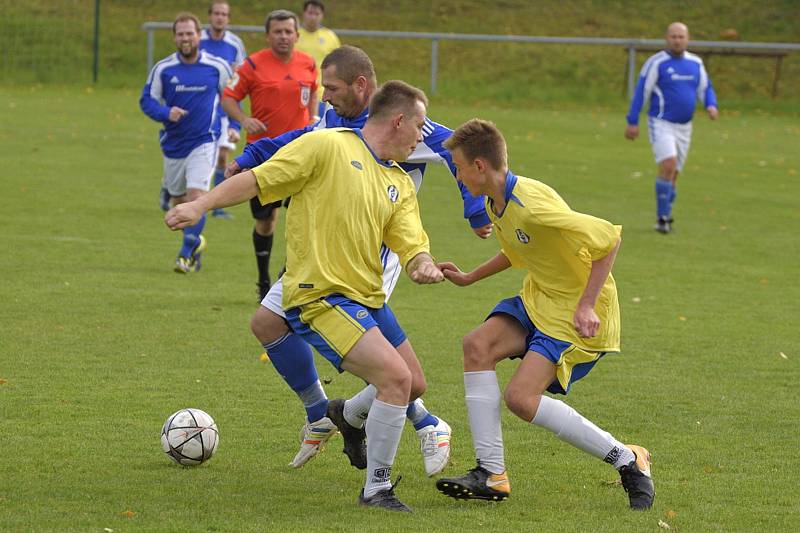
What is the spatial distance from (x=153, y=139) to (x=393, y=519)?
17.1m

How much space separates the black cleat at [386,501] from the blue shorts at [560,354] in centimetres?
82

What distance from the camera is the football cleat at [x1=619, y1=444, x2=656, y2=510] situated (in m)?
5.34

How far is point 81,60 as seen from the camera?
28828 millimetres

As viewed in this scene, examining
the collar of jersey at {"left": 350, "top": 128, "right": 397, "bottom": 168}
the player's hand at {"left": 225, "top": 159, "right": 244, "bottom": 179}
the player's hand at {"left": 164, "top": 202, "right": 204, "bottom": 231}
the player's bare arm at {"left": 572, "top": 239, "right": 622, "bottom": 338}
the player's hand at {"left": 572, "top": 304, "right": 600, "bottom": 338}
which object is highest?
the collar of jersey at {"left": 350, "top": 128, "right": 397, "bottom": 168}

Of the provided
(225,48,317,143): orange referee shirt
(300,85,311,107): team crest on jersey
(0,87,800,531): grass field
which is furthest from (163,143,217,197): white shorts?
(300,85,311,107): team crest on jersey

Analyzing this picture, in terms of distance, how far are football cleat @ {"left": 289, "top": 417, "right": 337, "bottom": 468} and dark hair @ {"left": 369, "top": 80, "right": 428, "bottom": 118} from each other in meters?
1.48

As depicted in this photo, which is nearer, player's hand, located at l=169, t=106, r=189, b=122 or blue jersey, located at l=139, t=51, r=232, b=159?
player's hand, located at l=169, t=106, r=189, b=122

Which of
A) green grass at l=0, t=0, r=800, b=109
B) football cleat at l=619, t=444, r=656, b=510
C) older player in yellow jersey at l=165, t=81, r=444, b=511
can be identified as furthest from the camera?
green grass at l=0, t=0, r=800, b=109

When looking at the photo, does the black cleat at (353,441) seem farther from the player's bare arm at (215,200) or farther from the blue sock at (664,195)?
the blue sock at (664,195)

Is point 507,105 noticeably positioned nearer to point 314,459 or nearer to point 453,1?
point 453,1

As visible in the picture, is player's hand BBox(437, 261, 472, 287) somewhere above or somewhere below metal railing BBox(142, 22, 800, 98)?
above

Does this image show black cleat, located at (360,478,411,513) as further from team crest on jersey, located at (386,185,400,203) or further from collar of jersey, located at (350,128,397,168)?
collar of jersey, located at (350,128,397,168)

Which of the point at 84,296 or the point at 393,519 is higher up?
the point at 393,519

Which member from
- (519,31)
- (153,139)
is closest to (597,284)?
(153,139)
